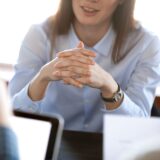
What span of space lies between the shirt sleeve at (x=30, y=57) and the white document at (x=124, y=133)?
18.0 inches

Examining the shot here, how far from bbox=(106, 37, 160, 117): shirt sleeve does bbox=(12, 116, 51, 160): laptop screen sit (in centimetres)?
40

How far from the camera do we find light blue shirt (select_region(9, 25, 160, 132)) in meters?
0.94

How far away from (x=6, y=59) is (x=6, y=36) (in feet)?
0.36

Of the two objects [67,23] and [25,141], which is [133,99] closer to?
[67,23]

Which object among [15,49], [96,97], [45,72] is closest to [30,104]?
[45,72]

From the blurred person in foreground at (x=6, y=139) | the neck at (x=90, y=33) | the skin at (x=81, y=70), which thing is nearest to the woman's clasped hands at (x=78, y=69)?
the skin at (x=81, y=70)

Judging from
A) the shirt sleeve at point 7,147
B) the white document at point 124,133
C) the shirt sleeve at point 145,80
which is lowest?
the shirt sleeve at point 145,80

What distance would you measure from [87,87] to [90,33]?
0.18 m

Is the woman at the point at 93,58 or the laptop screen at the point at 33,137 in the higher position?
the laptop screen at the point at 33,137

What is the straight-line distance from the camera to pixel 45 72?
0.81m

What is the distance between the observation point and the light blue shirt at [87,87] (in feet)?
3.09

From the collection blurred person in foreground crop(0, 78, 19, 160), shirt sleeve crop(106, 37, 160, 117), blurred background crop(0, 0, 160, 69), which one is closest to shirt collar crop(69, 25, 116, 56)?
shirt sleeve crop(106, 37, 160, 117)

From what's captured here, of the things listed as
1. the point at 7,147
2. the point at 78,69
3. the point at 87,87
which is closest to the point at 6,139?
the point at 7,147

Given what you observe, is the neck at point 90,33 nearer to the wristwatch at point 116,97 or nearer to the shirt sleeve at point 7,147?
the wristwatch at point 116,97
